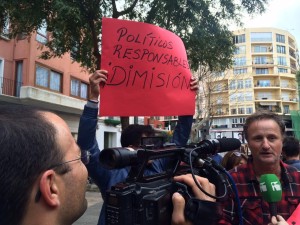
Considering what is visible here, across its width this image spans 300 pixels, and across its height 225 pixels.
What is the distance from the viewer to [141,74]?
2898 mm

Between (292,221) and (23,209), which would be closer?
(23,209)

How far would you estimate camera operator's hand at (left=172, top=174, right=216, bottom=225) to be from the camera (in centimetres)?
131

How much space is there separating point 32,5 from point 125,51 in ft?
20.1

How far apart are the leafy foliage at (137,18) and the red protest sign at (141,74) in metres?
5.14

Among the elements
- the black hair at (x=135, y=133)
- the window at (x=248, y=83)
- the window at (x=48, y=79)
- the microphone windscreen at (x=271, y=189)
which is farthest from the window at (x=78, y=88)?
the window at (x=248, y=83)

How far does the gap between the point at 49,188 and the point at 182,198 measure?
50 cm

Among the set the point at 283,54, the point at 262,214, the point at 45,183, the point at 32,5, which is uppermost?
the point at 283,54

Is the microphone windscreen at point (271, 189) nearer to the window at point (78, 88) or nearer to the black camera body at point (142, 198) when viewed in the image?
the black camera body at point (142, 198)

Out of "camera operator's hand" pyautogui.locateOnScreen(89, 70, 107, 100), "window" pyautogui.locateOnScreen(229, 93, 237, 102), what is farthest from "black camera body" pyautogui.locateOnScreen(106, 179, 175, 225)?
"window" pyautogui.locateOnScreen(229, 93, 237, 102)

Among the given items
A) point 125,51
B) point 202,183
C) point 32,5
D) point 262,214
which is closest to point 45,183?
point 202,183

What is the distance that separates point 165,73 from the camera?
2965 millimetres

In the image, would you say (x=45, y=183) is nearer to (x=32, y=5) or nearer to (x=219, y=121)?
(x=32, y=5)

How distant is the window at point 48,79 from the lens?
16.8 m

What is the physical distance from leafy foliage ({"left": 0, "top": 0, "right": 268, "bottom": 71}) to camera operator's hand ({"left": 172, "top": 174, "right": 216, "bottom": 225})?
6905mm
